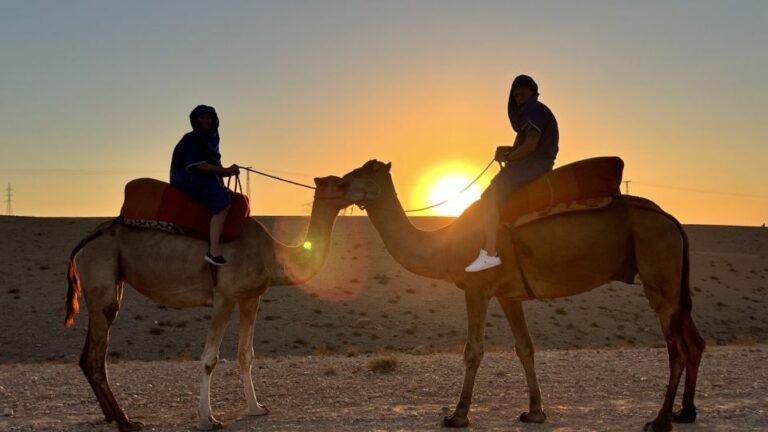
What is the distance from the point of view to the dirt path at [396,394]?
9.21 m

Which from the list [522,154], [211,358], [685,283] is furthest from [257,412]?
[685,283]

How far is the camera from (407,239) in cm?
971

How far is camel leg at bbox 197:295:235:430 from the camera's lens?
8.95m

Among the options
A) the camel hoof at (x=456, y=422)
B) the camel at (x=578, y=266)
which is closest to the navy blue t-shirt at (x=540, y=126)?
the camel at (x=578, y=266)

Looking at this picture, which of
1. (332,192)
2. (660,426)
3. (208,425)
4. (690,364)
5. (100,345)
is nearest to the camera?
(660,426)

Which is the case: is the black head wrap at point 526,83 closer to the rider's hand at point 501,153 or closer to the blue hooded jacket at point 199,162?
the rider's hand at point 501,153

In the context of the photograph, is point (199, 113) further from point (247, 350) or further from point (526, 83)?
point (526, 83)

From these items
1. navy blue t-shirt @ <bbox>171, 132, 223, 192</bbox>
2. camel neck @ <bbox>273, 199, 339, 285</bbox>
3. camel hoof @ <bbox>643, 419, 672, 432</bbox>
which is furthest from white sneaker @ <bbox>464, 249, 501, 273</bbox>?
navy blue t-shirt @ <bbox>171, 132, 223, 192</bbox>

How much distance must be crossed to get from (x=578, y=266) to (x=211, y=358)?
4.78 meters

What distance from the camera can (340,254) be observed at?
53688 millimetres

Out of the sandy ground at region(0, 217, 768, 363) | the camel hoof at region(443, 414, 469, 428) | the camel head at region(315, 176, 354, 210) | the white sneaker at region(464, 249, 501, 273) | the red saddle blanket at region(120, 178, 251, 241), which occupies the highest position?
the camel head at region(315, 176, 354, 210)

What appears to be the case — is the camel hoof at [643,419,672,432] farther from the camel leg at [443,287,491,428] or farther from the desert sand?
the camel leg at [443,287,491,428]

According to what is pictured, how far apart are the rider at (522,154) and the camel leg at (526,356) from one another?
48.0 inches

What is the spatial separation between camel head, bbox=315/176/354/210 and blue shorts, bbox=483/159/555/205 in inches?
75.8
